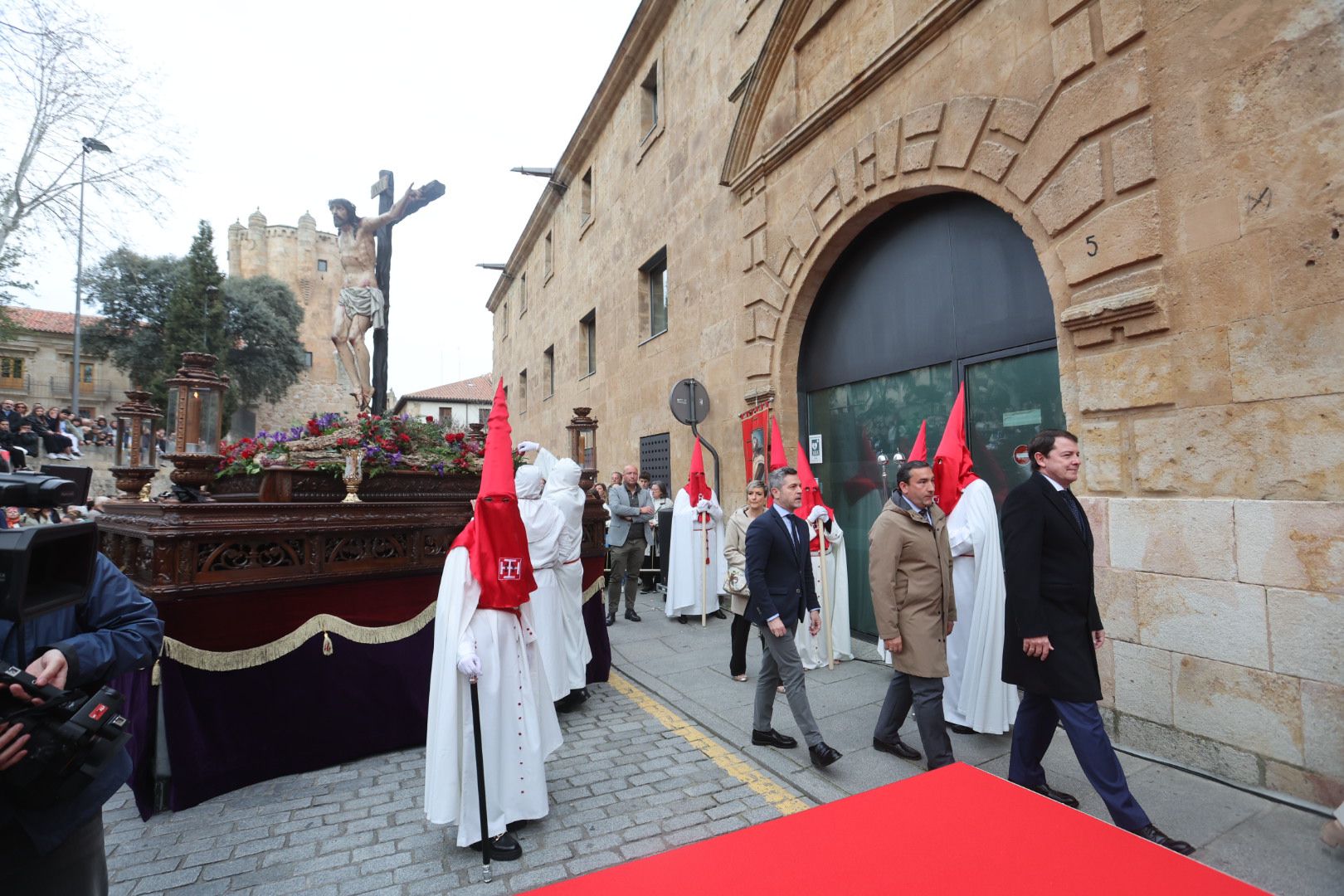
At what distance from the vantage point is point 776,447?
314 inches

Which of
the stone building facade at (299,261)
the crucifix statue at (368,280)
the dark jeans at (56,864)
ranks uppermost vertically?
the stone building facade at (299,261)

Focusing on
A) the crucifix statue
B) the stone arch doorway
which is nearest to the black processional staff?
the stone arch doorway

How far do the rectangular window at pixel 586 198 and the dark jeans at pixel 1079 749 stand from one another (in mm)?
16112

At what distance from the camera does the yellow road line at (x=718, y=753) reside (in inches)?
151

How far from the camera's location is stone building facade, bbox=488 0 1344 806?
3635 millimetres

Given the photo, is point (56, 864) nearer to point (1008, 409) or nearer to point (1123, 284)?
point (1123, 284)

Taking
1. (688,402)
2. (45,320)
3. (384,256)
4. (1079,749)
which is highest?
(45,320)

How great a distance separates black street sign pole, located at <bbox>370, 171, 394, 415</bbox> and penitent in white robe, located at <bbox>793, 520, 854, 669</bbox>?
5.58 metres

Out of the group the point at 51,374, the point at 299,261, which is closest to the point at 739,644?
the point at 51,374

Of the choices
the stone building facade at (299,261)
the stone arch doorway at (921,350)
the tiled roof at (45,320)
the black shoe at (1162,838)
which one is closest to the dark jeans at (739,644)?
the stone arch doorway at (921,350)

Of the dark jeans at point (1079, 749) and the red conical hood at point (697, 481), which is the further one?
the red conical hood at point (697, 481)

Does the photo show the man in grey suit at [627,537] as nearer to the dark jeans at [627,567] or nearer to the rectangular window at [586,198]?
the dark jeans at [627,567]

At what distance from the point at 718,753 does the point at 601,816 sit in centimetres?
113

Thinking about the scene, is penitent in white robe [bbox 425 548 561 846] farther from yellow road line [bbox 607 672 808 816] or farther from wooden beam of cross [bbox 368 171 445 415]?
wooden beam of cross [bbox 368 171 445 415]
